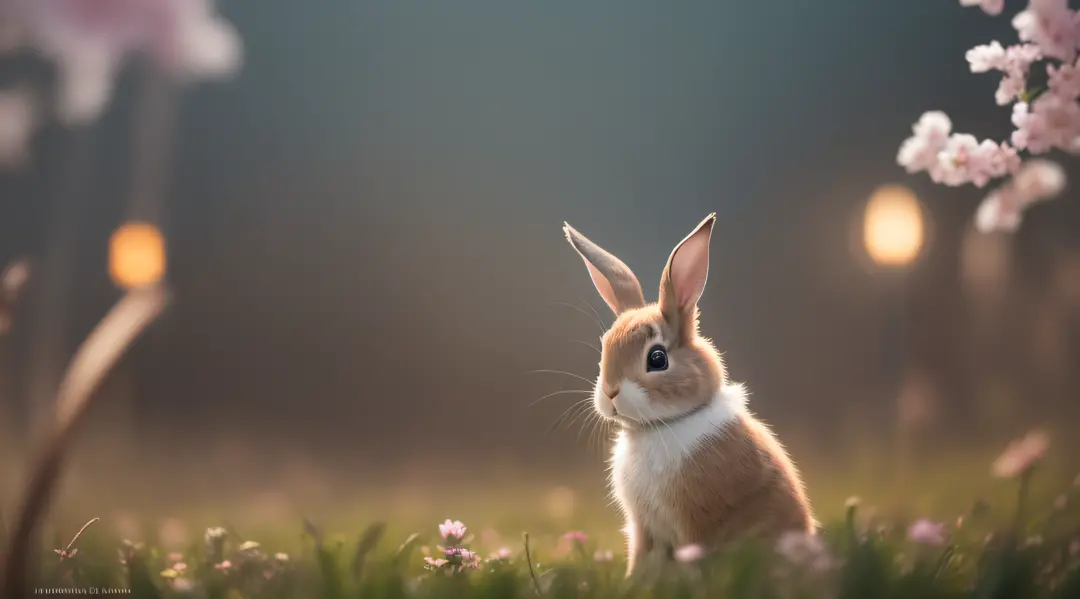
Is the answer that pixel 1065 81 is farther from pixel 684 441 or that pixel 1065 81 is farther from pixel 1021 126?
pixel 684 441

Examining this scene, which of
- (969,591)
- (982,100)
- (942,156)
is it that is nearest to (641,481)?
(969,591)

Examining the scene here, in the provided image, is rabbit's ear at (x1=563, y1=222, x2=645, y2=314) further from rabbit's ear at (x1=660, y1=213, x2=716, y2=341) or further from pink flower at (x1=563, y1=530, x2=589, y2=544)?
pink flower at (x1=563, y1=530, x2=589, y2=544)

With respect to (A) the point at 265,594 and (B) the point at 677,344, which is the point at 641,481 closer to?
(B) the point at 677,344

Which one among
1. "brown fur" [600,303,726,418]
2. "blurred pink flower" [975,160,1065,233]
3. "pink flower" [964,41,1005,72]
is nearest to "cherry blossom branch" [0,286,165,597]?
"brown fur" [600,303,726,418]

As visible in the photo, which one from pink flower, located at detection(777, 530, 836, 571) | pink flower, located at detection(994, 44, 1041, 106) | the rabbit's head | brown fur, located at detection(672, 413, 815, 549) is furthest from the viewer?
pink flower, located at detection(994, 44, 1041, 106)

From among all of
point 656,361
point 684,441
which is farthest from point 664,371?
point 684,441
